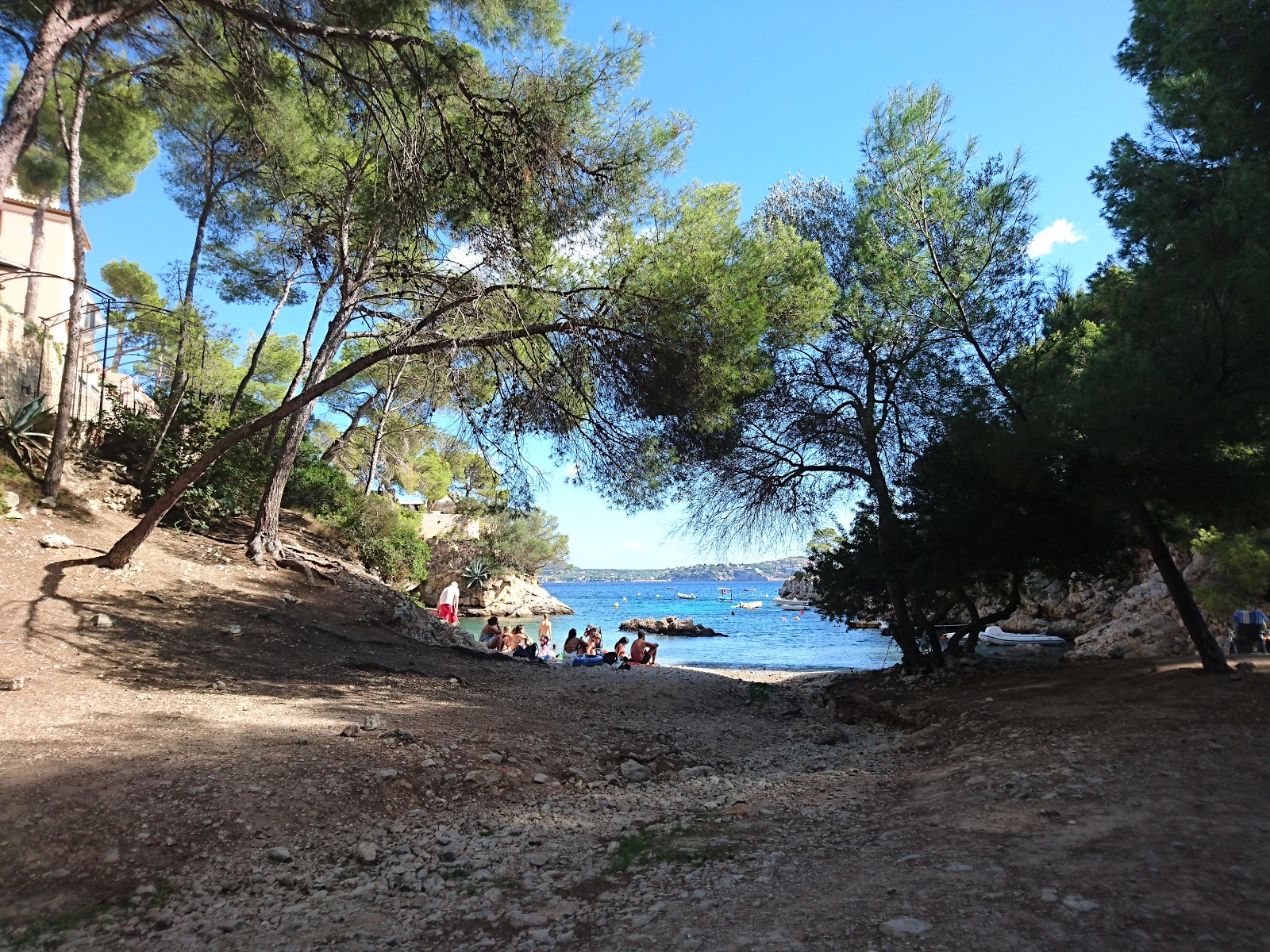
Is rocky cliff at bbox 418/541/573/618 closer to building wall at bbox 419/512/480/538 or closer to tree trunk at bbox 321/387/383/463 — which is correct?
building wall at bbox 419/512/480/538

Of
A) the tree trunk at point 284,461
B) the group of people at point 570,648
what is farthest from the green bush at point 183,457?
the group of people at point 570,648

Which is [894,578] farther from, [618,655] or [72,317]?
[72,317]

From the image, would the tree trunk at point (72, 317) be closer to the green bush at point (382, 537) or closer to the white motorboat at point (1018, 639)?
the green bush at point (382, 537)

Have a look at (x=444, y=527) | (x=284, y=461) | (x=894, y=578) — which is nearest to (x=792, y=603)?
(x=444, y=527)

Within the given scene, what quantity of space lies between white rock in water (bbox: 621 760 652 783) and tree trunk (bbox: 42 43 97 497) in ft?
29.3

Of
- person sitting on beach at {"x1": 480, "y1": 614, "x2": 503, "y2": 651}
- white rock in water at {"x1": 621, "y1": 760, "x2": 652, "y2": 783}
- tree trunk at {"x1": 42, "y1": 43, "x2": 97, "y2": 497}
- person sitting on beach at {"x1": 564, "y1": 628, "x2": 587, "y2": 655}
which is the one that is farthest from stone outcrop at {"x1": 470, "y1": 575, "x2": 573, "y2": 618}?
white rock in water at {"x1": 621, "y1": 760, "x2": 652, "y2": 783}

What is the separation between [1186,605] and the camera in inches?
317

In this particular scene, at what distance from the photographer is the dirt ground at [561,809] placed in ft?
9.36

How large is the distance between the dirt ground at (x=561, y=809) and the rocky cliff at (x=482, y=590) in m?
29.7

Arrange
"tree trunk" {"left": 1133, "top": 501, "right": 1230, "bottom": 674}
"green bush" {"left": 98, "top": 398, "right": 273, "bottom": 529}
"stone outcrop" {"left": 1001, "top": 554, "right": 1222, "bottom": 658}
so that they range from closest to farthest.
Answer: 1. "tree trunk" {"left": 1133, "top": 501, "right": 1230, "bottom": 674}
2. "green bush" {"left": 98, "top": 398, "right": 273, "bottom": 529}
3. "stone outcrop" {"left": 1001, "top": 554, "right": 1222, "bottom": 658}

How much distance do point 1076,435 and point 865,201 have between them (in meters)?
5.75

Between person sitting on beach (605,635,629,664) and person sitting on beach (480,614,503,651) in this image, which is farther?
person sitting on beach (605,635,629,664)

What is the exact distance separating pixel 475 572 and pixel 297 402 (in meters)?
38.4

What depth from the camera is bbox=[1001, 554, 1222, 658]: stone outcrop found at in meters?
15.9
